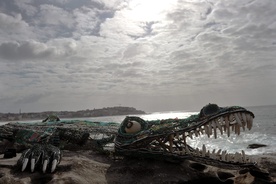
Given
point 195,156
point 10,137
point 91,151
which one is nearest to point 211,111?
point 195,156

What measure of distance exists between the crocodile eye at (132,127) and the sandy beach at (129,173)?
774 mm

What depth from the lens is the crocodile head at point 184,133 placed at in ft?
18.9

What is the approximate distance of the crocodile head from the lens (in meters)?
5.76

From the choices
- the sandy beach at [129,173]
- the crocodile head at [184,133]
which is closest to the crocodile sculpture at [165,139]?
the crocodile head at [184,133]

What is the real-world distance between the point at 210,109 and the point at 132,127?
2.18 meters

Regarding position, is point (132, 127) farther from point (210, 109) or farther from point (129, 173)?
point (210, 109)

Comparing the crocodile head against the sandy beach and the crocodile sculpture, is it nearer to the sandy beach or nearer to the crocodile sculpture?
the crocodile sculpture

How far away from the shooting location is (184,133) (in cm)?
A: 616

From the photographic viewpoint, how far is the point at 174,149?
6.67 metres

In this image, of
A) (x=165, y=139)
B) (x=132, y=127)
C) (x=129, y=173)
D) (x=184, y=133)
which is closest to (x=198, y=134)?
(x=184, y=133)

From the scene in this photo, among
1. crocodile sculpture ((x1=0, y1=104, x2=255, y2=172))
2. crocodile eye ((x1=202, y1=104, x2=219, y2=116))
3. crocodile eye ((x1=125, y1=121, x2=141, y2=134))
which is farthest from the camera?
crocodile eye ((x1=125, y1=121, x2=141, y2=134))

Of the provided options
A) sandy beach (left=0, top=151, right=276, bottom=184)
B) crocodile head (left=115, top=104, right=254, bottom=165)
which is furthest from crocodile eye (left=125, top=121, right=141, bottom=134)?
sandy beach (left=0, top=151, right=276, bottom=184)

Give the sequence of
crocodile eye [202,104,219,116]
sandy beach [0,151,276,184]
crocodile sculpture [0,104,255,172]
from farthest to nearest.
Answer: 1. crocodile eye [202,104,219,116]
2. crocodile sculpture [0,104,255,172]
3. sandy beach [0,151,276,184]

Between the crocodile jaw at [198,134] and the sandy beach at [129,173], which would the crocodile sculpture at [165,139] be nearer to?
the crocodile jaw at [198,134]
